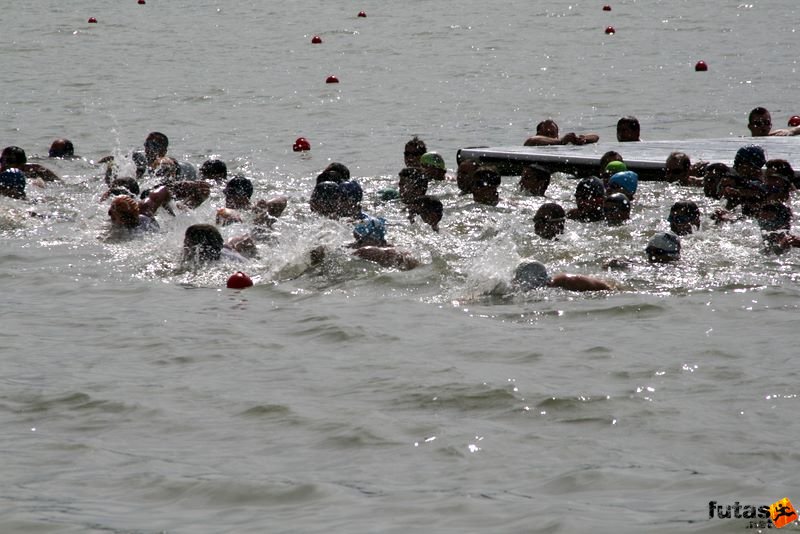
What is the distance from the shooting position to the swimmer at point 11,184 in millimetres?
13609

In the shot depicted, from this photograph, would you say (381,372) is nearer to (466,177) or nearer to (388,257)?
(388,257)

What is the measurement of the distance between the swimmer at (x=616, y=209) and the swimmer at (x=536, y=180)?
1.98 metres

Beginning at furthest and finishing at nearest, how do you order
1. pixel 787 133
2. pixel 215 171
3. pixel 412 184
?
pixel 787 133 < pixel 215 171 < pixel 412 184

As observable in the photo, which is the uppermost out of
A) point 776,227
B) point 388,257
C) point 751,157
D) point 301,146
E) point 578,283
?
point 301,146

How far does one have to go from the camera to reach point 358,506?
5.25 meters

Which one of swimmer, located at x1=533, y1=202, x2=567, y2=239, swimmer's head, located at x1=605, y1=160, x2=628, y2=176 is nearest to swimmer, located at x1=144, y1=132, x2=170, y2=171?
swimmer's head, located at x1=605, y1=160, x2=628, y2=176

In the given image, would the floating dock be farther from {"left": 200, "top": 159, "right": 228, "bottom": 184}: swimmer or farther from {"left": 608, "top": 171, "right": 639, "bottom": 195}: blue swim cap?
{"left": 200, "top": 159, "right": 228, "bottom": 184}: swimmer

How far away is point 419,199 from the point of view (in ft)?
39.3

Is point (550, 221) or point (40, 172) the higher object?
point (40, 172)

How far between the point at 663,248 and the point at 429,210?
8.76 ft

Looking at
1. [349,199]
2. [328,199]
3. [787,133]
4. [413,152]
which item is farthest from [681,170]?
[328,199]

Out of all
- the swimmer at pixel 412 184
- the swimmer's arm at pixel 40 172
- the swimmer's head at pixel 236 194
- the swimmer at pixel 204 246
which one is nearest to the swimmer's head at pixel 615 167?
the swimmer at pixel 412 184

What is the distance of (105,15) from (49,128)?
57.1 feet

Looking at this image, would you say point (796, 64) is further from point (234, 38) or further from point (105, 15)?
point (105, 15)
